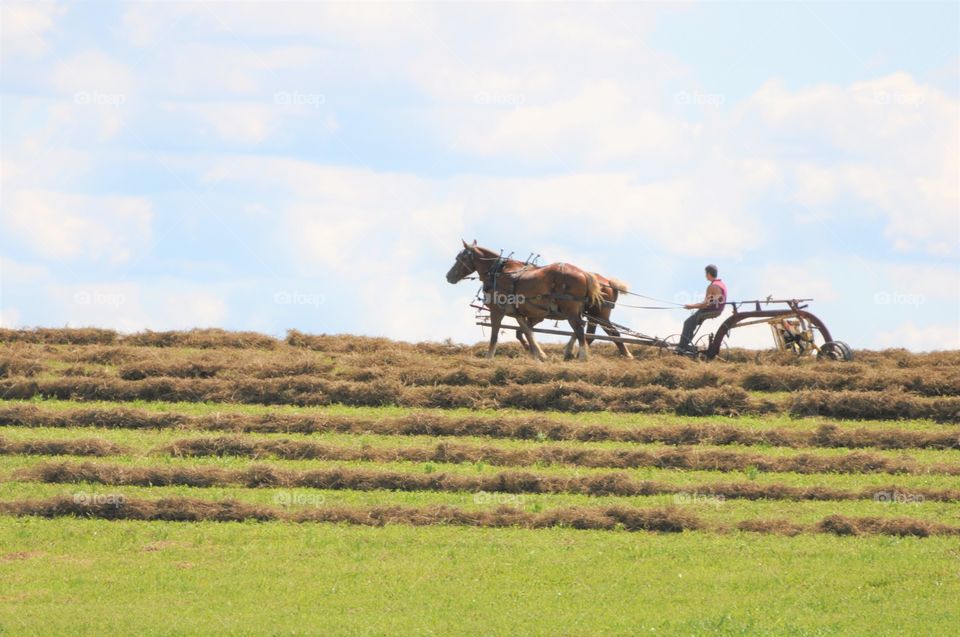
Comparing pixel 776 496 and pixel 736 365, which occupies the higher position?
pixel 736 365

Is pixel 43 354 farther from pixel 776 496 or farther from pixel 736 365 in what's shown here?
pixel 776 496

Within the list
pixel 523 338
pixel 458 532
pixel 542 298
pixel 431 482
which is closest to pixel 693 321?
pixel 542 298

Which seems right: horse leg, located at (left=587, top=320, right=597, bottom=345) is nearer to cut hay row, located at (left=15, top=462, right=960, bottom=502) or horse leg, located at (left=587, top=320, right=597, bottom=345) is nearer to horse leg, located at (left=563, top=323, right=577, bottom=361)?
horse leg, located at (left=563, top=323, right=577, bottom=361)

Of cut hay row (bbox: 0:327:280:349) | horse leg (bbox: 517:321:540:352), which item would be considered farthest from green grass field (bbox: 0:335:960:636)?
cut hay row (bbox: 0:327:280:349)

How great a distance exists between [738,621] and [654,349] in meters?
16.9

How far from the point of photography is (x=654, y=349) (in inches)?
1200

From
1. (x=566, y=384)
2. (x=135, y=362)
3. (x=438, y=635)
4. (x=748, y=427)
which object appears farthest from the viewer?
(x=135, y=362)

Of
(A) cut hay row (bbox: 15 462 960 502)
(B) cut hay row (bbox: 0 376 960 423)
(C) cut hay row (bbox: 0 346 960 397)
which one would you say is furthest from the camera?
(C) cut hay row (bbox: 0 346 960 397)

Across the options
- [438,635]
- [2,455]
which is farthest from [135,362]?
[438,635]

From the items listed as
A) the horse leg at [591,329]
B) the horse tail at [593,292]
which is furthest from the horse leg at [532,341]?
the horse tail at [593,292]

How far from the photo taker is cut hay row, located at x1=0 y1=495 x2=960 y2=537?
17625mm

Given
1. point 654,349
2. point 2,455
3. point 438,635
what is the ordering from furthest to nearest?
point 654,349
point 2,455
point 438,635

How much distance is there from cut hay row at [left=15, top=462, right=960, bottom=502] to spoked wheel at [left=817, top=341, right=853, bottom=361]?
329 inches

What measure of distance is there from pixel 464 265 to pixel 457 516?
44.0 ft
